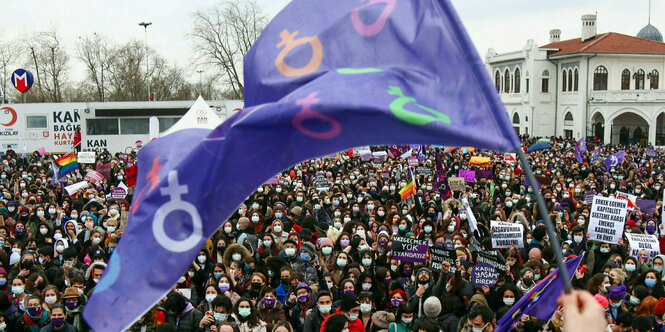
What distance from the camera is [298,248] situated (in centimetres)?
1003

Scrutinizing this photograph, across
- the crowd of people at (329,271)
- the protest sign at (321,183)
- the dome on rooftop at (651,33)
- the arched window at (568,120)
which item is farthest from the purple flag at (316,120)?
the dome on rooftop at (651,33)

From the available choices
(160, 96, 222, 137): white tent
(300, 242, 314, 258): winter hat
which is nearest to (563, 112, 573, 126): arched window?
(160, 96, 222, 137): white tent

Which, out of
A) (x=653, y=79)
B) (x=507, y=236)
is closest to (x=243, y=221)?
(x=507, y=236)

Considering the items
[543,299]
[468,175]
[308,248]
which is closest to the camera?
[543,299]

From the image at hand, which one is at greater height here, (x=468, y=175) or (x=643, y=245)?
(x=468, y=175)

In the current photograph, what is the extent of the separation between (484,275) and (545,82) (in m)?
51.8

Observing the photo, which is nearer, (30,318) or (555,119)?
(30,318)

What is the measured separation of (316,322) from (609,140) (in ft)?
153

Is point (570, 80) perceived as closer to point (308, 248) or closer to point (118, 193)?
point (118, 193)

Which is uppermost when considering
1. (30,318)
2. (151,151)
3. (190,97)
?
(190,97)

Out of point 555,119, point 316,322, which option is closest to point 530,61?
point 555,119

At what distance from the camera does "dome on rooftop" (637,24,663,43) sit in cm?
6762

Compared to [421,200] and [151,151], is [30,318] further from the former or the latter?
[421,200]

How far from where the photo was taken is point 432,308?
758 centimetres
